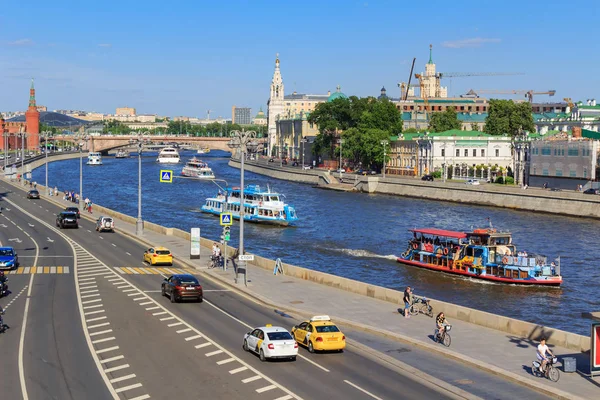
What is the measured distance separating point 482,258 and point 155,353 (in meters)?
34.3

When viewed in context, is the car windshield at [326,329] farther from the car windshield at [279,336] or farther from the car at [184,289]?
the car at [184,289]

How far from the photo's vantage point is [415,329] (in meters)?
31.8

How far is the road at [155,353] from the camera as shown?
22.9 m

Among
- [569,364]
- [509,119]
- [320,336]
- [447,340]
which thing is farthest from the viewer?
[509,119]

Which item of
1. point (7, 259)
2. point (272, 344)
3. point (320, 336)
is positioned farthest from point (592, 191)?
point (272, 344)

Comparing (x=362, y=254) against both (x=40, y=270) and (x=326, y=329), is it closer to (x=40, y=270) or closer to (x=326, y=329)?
(x=40, y=270)

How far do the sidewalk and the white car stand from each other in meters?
5.15

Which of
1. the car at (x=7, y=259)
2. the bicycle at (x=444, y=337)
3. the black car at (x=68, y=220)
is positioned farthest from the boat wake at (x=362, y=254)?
the bicycle at (x=444, y=337)

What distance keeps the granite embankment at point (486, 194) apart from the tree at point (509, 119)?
104 ft

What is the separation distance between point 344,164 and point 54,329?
154 metres

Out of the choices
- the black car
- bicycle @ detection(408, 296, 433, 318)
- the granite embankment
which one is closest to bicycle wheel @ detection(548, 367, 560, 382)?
bicycle @ detection(408, 296, 433, 318)

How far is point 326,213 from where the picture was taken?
10006 centimetres

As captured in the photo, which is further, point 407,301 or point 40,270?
point 40,270

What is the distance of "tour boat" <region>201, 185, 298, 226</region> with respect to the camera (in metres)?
87.9
